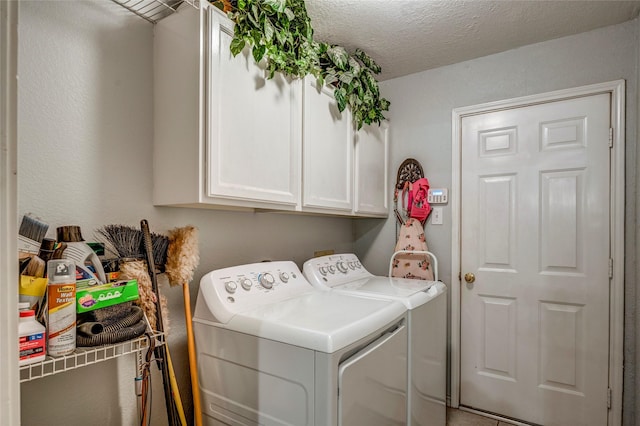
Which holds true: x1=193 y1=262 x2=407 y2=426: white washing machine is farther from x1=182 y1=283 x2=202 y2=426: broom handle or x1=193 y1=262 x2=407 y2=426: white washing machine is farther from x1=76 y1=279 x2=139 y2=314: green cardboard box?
x1=76 y1=279 x2=139 y2=314: green cardboard box

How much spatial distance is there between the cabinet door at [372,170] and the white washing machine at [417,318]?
43 centimetres

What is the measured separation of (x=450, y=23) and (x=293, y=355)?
6.35 ft

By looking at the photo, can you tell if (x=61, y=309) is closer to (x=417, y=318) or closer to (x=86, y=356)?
(x=86, y=356)

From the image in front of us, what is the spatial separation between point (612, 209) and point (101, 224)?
260 centimetres

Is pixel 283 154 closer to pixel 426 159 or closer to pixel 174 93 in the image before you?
pixel 174 93

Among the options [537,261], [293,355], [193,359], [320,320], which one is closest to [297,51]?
[320,320]

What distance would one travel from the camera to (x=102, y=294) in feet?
3.37

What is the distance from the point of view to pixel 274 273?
1716 mm

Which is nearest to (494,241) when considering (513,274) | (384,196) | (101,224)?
(513,274)

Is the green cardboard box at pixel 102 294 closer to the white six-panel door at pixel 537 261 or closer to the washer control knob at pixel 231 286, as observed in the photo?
the washer control knob at pixel 231 286

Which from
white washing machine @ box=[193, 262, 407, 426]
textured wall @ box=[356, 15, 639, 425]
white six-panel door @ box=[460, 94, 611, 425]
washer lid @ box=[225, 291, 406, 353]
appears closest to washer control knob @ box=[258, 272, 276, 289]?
white washing machine @ box=[193, 262, 407, 426]

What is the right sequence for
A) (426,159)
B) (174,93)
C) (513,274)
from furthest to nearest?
(426,159) < (513,274) < (174,93)

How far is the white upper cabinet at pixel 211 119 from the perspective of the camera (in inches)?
51.9

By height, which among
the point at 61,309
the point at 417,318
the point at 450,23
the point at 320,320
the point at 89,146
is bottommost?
the point at 417,318
